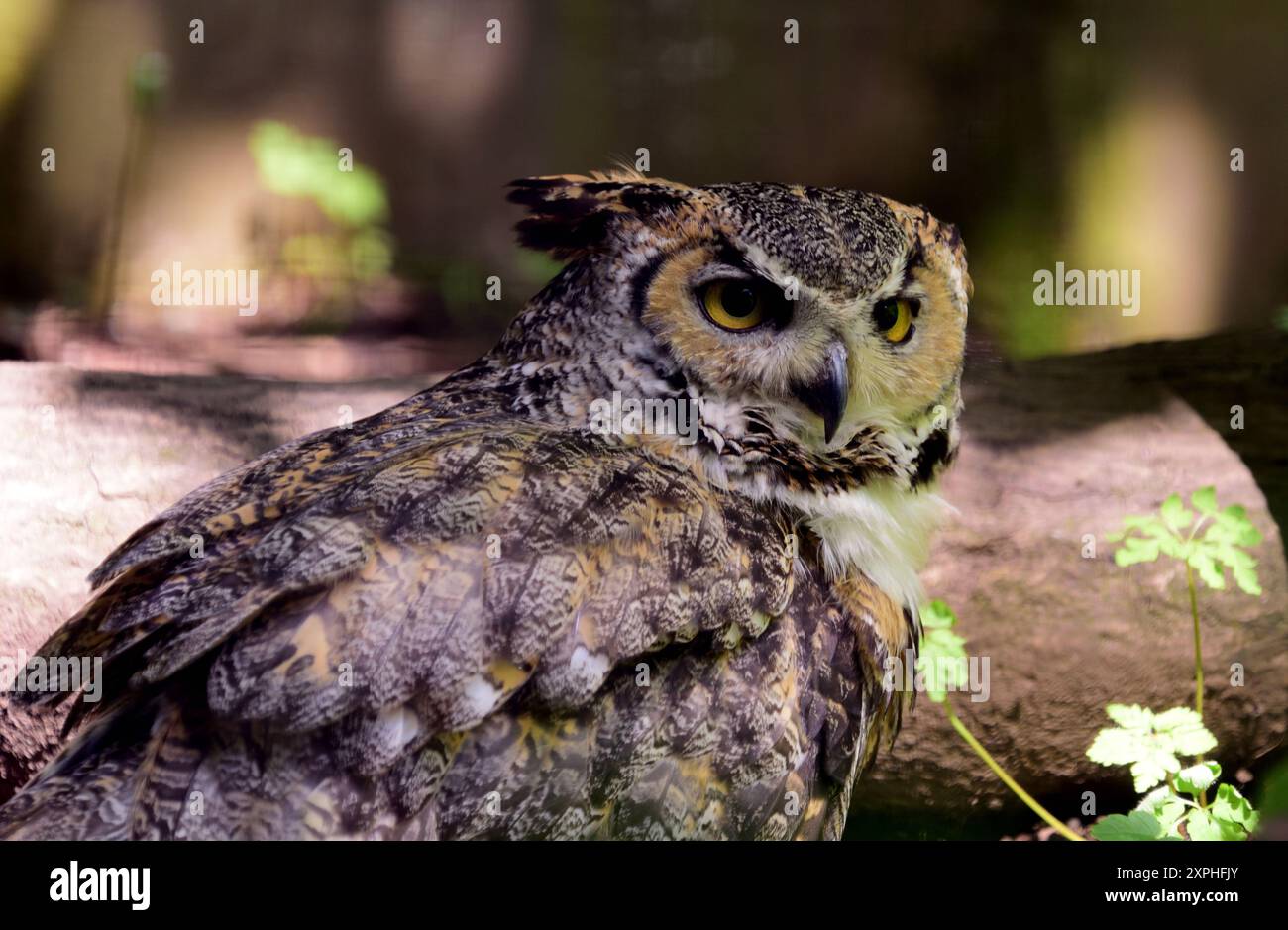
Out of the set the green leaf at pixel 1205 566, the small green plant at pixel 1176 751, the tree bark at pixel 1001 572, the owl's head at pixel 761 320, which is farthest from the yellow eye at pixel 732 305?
the green leaf at pixel 1205 566

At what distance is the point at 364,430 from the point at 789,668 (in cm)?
79

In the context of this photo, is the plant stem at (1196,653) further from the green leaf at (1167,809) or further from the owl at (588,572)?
the owl at (588,572)

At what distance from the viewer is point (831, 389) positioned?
1.71m

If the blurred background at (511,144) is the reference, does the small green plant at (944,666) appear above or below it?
below

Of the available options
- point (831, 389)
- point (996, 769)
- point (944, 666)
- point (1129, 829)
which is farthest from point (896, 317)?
point (996, 769)

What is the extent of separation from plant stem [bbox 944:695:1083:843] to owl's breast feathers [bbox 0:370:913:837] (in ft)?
2.33

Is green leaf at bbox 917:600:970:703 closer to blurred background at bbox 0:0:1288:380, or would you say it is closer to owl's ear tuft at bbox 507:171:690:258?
blurred background at bbox 0:0:1288:380

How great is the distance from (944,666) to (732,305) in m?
1.00

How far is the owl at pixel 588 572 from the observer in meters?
1.34

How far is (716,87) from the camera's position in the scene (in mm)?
2586

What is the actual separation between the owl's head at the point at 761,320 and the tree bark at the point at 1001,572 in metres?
0.47

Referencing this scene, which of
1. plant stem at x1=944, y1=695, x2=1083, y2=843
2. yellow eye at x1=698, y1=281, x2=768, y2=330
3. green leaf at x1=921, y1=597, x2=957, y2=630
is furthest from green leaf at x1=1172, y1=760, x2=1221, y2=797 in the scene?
yellow eye at x1=698, y1=281, x2=768, y2=330

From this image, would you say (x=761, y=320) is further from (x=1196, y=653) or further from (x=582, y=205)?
(x=1196, y=653)
